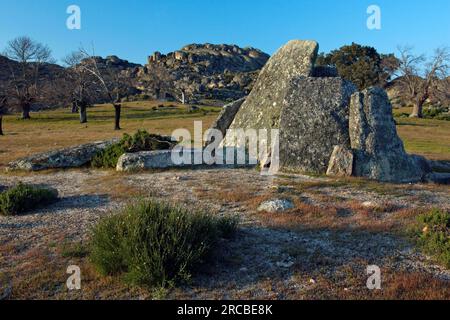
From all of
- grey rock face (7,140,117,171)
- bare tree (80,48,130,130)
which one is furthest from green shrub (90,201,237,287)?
bare tree (80,48,130,130)

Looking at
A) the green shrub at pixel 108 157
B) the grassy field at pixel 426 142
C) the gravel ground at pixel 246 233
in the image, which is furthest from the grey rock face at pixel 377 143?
the green shrub at pixel 108 157

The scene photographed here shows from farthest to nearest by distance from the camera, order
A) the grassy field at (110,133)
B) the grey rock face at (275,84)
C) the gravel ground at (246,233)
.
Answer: the grassy field at (110,133) → the grey rock face at (275,84) → the gravel ground at (246,233)

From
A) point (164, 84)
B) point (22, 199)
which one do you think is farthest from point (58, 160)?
point (164, 84)

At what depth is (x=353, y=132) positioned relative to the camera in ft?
44.5

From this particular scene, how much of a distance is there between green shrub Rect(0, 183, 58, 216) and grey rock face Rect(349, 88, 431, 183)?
30.1 feet

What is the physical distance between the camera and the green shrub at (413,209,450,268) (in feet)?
22.3

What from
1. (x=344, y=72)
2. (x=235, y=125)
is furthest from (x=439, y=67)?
(x=235, y=125)

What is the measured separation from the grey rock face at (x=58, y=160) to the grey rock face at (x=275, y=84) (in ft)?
20.6

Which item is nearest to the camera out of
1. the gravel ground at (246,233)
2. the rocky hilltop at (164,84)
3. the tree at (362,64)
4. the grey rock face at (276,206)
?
the gravel ground at (246,233)

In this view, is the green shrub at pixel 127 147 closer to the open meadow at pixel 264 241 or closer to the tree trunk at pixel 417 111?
the open meadow at pixel 264 241

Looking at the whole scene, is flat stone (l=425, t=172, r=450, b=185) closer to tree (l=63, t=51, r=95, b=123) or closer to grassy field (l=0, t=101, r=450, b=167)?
grassy field (l=0, t=101, r=450, b=167)

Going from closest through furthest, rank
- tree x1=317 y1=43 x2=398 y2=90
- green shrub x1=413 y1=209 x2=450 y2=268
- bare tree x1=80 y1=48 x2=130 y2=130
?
green shrub x1=413 y1=209 x2=450 y2=268
bare tree x1=80 y1=48 x2=130 y2=130
tree x1=317 y1=43 x2=398 y2=90

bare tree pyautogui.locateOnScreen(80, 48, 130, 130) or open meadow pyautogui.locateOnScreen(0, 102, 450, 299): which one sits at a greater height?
bare tree pyautogui.locateOnScreen(80, 48, 130, 130)

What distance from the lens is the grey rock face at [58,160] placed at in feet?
53.2
